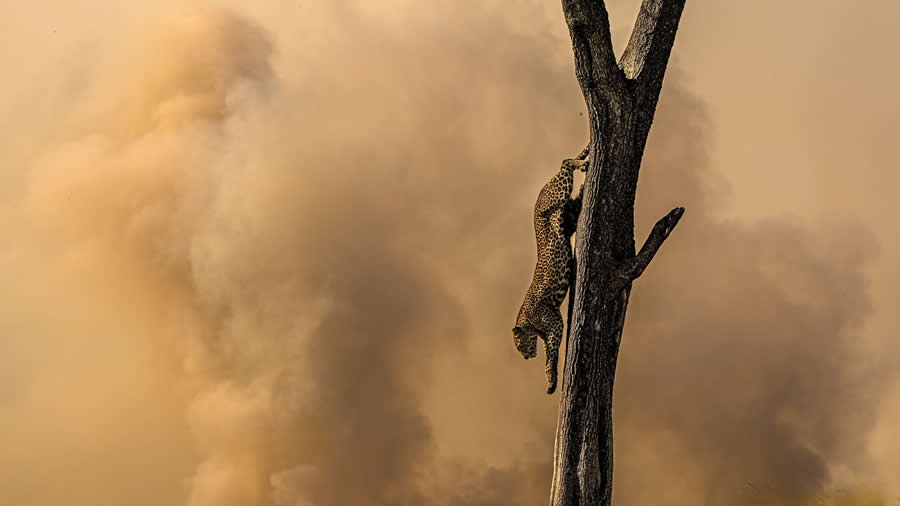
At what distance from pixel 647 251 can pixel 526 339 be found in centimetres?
99

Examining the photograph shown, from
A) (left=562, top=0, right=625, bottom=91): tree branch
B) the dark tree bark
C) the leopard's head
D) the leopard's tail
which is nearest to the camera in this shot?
(left=562, top=0, right=625, bottom=91): tree branch

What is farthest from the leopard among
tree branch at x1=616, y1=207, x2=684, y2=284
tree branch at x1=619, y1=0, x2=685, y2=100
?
tree branch at x1=619, y1=0, x2=685, y2=100

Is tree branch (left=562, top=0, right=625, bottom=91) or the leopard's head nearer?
tree branch (left=562, top=0, right=625, bottom=91)

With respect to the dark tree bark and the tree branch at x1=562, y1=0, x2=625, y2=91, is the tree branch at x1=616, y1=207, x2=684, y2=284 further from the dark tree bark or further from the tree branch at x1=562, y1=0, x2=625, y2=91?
the tree branch at x1=562, y1=0, x2=625, y2=91

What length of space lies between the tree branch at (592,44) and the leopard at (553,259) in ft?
1.62

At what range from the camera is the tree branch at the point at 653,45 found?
480 cm

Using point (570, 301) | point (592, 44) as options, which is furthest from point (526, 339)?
point (592, 44)

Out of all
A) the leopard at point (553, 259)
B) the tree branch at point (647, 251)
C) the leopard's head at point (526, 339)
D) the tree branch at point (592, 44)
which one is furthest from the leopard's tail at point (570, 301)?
the tree branch at point (592, 44)

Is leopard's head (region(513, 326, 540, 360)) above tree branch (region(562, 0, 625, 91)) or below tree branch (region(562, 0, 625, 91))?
below

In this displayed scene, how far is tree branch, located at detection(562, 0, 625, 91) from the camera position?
4641 millimetres

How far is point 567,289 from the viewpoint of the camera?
16.8ft

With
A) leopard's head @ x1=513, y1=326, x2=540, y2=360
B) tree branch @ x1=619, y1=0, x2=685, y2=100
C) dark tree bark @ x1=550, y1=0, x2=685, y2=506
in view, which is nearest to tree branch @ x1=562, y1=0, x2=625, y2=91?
dark tree bark @ x1=550, y1=0, x2=685, y2=506

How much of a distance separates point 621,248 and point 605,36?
104 centimetres

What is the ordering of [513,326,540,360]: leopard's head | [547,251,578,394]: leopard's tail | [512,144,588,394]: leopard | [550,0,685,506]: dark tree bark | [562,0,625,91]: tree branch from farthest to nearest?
[513,326,540,360]: leopard's head, [512,144,588,394]: leopard, [547,251,578,394]: leopard's tail, [550,0,685,506]: dark tree bark, [562,0,625,91]: tree branch
